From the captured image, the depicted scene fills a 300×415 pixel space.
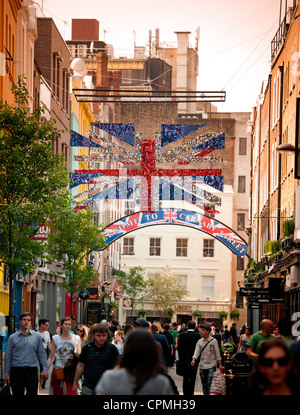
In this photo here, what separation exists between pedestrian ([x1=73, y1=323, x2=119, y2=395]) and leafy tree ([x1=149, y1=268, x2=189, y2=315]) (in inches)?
2602

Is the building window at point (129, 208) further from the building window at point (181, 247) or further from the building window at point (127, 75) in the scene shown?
the building window at point (127, 75)

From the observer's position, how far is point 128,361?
6.21 m

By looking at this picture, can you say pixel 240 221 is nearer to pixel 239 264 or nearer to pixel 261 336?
pixel 239 264

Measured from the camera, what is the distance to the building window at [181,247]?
3221 inches

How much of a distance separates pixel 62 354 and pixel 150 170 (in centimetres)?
1861

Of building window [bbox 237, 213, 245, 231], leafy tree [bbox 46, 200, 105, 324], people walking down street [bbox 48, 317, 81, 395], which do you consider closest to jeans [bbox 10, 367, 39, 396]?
people walking down street [bbox 48, 317, 81, 395]

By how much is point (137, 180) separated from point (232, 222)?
48358 millimetres

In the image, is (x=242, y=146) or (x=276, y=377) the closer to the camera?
(x=276, y=377)

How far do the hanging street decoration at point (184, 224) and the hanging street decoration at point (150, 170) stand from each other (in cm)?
834

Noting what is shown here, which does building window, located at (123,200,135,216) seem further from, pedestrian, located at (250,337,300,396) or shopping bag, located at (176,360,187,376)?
pedestrian, located at (250,337,300,396)

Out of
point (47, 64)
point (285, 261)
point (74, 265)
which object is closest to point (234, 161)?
point (47, 64)

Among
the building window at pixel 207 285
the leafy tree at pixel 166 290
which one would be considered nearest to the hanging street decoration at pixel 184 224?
the leafy tree at pixel 166 290

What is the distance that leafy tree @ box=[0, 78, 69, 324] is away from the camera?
2156cm

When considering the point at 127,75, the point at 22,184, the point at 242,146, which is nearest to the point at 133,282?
the point at 242,146
